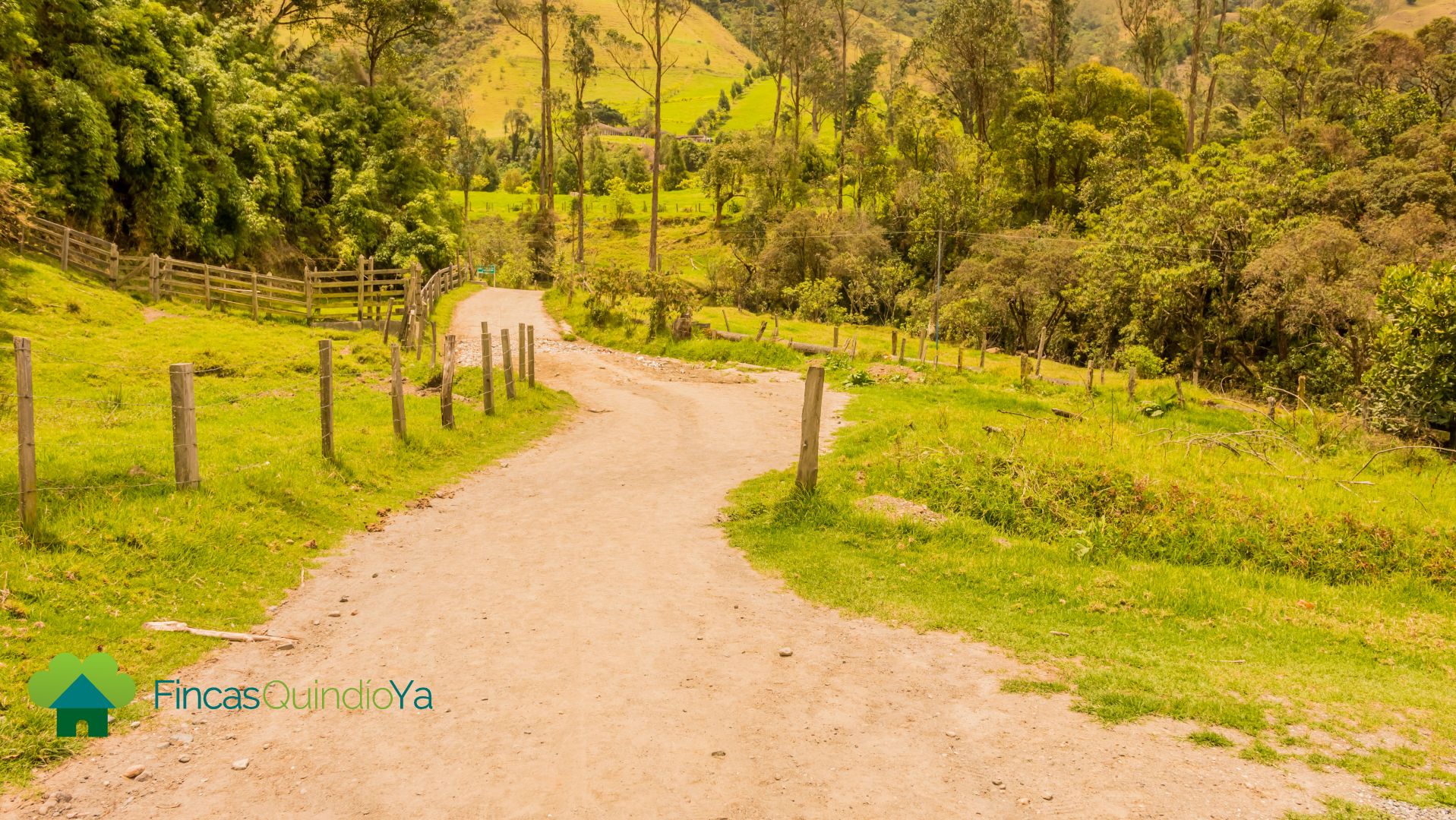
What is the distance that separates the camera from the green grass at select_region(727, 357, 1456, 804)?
265 inches

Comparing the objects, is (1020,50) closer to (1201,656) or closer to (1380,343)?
(1380,343)

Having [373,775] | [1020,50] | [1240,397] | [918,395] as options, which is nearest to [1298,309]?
[1240,397]

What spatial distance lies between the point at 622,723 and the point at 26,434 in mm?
6541

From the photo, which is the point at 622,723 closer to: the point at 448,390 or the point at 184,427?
the point at 184,427

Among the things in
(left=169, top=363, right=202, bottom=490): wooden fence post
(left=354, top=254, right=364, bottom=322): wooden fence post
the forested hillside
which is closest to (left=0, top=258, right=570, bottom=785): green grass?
(left=169, top=363, right=202, bottom=490): wooden fence post

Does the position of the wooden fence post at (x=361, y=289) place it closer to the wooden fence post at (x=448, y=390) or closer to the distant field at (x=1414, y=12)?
the wooden fence post at (x=448, y=390)

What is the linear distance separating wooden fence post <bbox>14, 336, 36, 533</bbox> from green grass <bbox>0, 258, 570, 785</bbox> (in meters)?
0.20

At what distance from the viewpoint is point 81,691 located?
6.14m

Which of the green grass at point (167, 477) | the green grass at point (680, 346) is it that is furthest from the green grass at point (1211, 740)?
the green grass at point (680, 346)

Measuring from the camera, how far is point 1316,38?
5078 centimetres

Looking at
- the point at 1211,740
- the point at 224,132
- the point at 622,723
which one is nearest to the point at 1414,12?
the point at 224,132

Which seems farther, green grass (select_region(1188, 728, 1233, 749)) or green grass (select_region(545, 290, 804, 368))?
green grass (select_region(545, 290, 804, 368))

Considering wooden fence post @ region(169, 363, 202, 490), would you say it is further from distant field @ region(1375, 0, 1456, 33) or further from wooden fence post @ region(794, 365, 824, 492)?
distant field @ region(1375, 0, 1456, 33)

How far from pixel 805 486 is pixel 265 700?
24.9 ft
